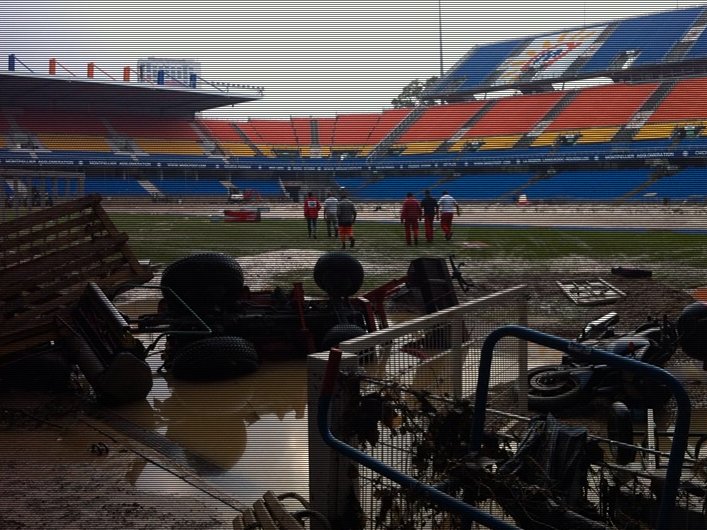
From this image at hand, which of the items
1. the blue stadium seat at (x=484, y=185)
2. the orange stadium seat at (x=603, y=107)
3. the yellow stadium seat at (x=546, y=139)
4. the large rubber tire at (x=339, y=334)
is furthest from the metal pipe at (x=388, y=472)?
the blue stadium seat at (x=484, y=185)

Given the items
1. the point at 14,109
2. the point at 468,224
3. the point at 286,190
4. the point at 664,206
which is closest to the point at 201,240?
the point at 286,190

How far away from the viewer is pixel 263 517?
1960mm

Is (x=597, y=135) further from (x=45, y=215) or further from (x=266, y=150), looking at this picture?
(x=45, y=215)

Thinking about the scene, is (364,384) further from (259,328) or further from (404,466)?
(259,328)

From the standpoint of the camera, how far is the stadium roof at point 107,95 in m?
5.65

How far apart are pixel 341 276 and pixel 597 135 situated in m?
5.24

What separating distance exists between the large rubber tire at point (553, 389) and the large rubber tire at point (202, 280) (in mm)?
2101

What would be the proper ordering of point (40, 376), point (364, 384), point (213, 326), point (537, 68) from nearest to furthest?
point (364, 384) → point (40, 376) → point (213, 326) → point (537, 68)

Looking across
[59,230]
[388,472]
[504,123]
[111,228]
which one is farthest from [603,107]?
[388,472]

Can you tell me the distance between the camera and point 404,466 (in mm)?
1925

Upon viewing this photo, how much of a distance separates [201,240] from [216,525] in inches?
326

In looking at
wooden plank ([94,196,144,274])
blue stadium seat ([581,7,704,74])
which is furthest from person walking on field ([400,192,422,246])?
wooden plank ([94,196,144,274])

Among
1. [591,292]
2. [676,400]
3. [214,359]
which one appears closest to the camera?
[676,400]

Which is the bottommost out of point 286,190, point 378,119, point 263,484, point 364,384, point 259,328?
point 263,484
